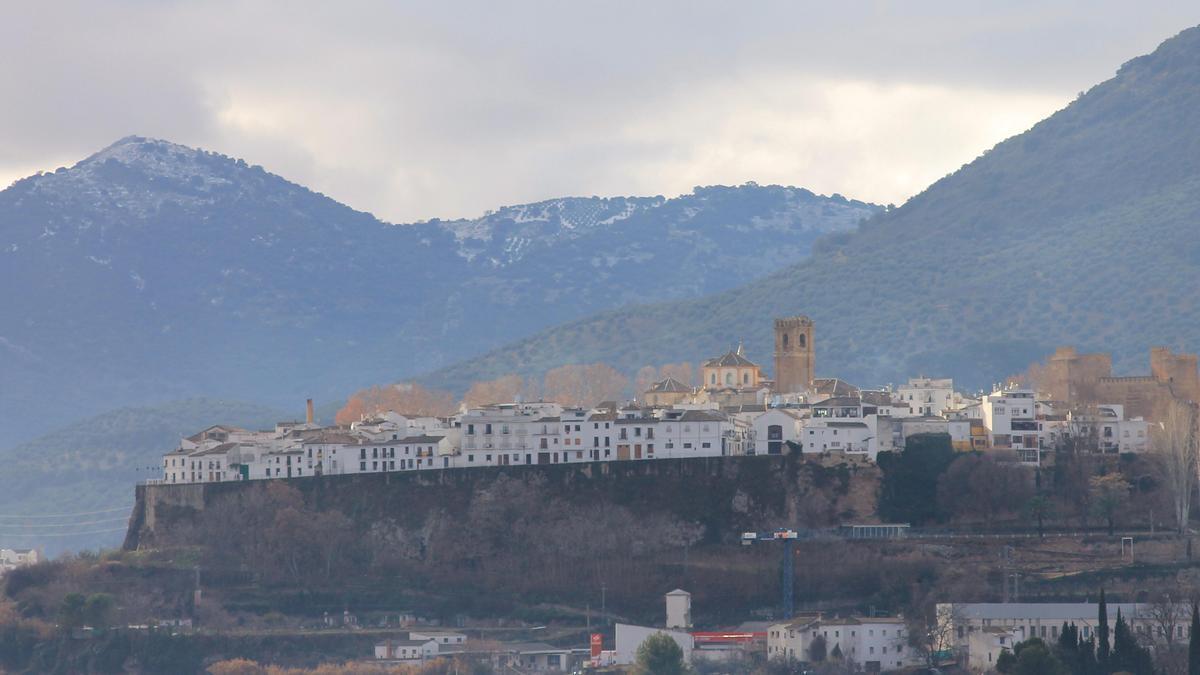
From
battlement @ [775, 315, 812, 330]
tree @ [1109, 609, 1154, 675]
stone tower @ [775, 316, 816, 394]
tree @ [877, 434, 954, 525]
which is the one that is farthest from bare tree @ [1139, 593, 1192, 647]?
battlement @ [775, 315, 812, 330]

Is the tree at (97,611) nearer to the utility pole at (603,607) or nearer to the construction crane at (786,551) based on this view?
the utility pole at (603,607)

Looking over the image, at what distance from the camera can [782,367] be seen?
501 ft

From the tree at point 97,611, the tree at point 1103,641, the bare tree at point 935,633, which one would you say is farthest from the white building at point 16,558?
the tree at point 1103,641

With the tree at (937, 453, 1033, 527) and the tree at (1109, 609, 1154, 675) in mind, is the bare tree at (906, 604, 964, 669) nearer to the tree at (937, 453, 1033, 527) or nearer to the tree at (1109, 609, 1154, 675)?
the tree at (1109, 609, 1154, 675)

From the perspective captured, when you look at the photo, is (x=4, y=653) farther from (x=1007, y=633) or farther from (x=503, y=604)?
(x=1007, y=633)

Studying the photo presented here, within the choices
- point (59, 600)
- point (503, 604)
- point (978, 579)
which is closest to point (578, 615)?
point (503, 604)

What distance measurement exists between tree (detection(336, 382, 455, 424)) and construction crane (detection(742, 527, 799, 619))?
46554 millimetres

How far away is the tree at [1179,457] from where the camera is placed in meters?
122

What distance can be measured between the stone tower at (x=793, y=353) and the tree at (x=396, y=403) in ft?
79.4

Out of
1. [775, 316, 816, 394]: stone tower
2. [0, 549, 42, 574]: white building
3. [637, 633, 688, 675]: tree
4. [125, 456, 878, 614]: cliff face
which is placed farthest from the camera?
[0, 549, 42, 574]: white building

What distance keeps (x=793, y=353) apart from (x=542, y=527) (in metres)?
29.0

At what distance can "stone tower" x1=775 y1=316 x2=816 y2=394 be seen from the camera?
152125 mm

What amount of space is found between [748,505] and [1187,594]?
22.0 m

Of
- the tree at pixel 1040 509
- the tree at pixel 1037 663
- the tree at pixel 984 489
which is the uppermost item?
the tree at pixel 984 489
